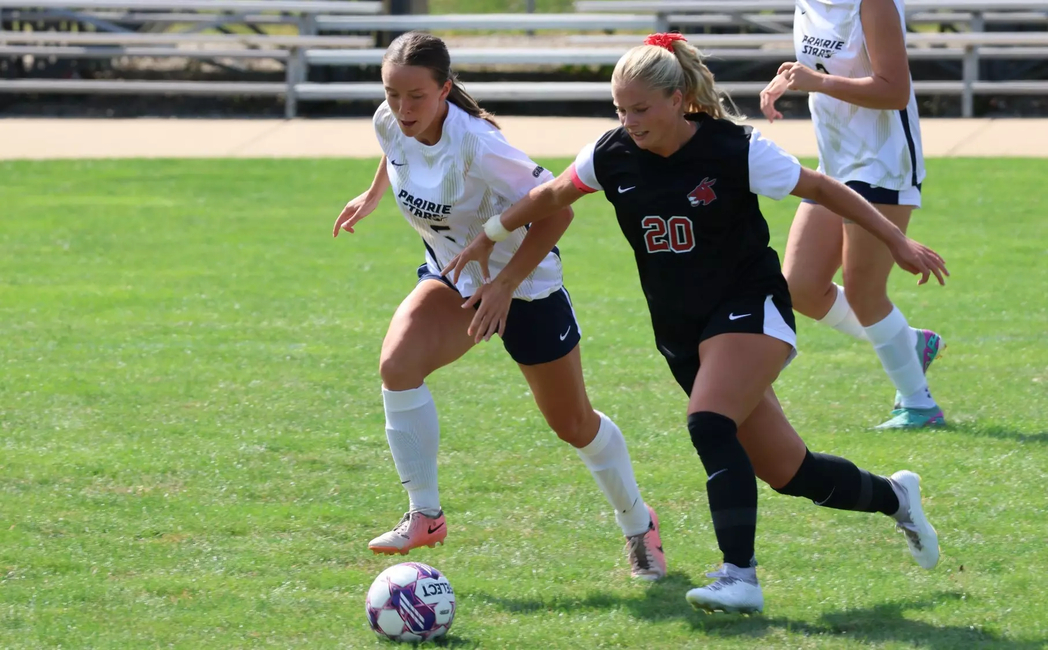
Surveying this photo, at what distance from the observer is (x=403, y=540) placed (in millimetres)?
4465

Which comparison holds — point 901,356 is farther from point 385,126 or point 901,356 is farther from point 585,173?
point 385,126

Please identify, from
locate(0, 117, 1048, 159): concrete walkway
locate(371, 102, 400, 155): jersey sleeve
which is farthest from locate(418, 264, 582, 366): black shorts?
locate(0, 117, 1048, 159): concrete walkway

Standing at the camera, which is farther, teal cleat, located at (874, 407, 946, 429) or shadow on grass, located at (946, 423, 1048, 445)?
teal cleat, located at (874, 407, 946, 429)

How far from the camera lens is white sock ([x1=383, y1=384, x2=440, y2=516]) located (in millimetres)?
4543

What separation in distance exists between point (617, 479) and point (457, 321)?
743 millimetres

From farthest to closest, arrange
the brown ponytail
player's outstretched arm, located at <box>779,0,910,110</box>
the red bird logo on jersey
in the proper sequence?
player's outstretched arm, located at <box>779,0,910,110</box>
the brown ponytail
the red bird logo on jersey

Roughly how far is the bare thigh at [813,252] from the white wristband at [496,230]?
199 centimetres

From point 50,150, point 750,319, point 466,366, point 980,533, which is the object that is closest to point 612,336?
point 466,366

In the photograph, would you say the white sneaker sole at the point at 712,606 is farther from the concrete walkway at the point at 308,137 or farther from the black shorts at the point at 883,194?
the concrete walkway at the point at 308,137

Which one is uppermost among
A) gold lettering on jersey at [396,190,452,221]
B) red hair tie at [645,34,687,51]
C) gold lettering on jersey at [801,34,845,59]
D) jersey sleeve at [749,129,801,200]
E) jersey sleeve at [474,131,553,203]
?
red hair tie at [645,34,687,51]

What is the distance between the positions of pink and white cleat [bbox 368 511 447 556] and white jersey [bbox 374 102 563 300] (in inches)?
29.7

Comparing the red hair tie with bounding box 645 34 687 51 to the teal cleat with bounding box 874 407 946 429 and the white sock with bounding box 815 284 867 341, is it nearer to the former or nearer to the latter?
the white sock with bounding box 815 284 867 341

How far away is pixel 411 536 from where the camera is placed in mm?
4469

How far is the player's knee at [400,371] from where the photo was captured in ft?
14.8
